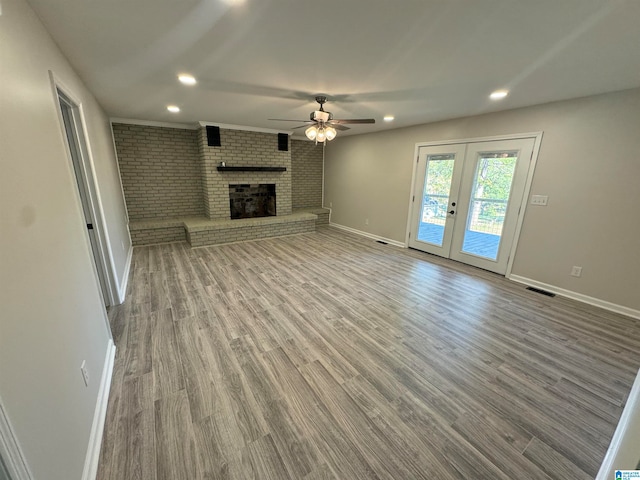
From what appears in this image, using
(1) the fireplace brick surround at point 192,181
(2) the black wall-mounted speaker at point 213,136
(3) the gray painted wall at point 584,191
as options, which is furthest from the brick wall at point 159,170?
(3) the gray painted wall at point 584,191

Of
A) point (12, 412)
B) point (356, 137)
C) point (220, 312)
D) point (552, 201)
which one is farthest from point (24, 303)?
point (356, 137)

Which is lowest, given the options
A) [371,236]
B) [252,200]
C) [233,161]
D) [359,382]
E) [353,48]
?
[359,382]

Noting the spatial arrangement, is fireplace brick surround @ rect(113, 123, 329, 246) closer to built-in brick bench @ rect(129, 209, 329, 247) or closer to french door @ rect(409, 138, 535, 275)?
built-in brick bench @ rect(129, 209, 329, 247)

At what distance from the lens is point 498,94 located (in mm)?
2832

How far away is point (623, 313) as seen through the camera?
2785 mm

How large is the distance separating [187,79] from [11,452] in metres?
2.92

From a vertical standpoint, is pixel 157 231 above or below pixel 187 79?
below

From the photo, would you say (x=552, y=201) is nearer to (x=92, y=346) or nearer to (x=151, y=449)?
(x=151, y=449)

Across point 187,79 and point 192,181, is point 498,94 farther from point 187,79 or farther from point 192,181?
point 192,181

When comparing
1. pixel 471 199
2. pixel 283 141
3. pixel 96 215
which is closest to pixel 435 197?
pixel 471 199

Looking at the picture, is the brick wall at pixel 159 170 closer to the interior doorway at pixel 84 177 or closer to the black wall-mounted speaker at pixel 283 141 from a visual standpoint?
the black wall-mounted speaker at pixel 283 141

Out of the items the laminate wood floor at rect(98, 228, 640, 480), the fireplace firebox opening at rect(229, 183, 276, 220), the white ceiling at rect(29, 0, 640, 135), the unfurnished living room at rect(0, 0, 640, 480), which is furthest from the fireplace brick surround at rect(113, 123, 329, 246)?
the white ceiling at rect(29, 0, 640, 135)

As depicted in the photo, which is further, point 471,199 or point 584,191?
point 471,199

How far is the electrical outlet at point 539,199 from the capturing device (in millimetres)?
3242
